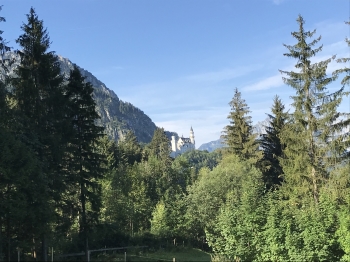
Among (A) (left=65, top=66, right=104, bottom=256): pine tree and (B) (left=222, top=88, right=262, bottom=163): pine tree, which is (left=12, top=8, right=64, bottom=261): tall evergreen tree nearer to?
(A) (left=65, top=66, right=104, bottom=256): pine tree

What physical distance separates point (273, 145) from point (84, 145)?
2206 cm

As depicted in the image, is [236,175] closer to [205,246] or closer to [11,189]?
[205,246]

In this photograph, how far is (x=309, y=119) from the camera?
1959 cm

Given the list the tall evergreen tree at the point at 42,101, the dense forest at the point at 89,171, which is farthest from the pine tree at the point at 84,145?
the tall evergreen tree at the point at 42,101

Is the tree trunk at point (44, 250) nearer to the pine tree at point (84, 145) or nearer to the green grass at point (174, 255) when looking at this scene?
the pine tree at point (84, 145)

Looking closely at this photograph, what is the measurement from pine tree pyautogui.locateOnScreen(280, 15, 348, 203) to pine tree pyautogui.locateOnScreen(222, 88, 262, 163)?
14.2 m

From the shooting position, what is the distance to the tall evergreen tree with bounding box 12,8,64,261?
15.8 meters

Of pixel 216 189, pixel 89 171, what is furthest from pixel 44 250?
pixel 216 189

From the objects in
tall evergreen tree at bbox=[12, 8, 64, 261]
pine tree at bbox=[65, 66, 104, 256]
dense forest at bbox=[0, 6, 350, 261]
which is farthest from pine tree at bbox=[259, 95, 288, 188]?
tall evergreen tree at bbox=[12, 8, 64, 261]

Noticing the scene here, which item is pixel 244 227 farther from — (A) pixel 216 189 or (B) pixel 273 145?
(B) pixel 273 145

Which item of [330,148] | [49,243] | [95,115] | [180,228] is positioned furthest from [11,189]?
[180,228]

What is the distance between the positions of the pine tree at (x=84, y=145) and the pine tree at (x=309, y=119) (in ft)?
38.0

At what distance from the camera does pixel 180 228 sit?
122 feet

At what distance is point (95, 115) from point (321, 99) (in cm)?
1284
